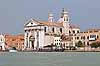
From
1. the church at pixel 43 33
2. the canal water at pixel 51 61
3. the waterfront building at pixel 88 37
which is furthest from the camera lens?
the church at pixel 43 33

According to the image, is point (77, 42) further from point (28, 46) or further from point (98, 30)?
point (28, 46)

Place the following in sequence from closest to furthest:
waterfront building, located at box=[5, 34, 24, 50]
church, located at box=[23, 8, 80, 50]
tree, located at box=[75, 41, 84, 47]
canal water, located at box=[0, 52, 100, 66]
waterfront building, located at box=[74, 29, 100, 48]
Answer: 1. canal water, located at box=[0, 52, 100, 66]
2. tree, located at box=[75, 41, 84, 47]
3. waterfront building, located at box=[74, 29, 100, 48]
4. church, located at box=[23, 8, 80, 50]
5. waterfront building, located at box=[5, 34, 24, 50]

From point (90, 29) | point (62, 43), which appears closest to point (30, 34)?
point (62, 43)

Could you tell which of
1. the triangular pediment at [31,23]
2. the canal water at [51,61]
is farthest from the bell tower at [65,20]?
the canal water at [51,61]

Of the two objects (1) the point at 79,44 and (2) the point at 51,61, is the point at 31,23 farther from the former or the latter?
(2) the point at 51,61

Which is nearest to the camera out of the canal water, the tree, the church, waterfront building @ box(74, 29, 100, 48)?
the canal water

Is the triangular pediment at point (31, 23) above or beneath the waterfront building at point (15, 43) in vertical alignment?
above

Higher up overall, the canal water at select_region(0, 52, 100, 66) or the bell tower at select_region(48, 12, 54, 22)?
the bell tower at select_region(48, 12, 54, 22)

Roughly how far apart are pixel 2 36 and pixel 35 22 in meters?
14.3

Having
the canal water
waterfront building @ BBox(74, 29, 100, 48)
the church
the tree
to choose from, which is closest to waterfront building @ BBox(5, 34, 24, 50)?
the church

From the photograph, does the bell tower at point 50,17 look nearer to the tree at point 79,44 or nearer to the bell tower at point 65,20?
the bell tower at point 65,20

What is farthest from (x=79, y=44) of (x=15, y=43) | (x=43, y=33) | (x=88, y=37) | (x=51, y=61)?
(x=51, y=61)

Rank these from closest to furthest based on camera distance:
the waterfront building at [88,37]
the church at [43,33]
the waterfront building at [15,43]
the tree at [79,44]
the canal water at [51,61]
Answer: the canal water at [51,61]
the tree at [79,44]
the waterfront building at [88,37]
the church at [43,33]
the waterfront building at [15,43]

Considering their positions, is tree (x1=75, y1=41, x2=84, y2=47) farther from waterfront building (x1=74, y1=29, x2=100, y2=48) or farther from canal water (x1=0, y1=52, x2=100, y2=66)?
canal water (x1=0, y1=52, x2=100, y2=66)
